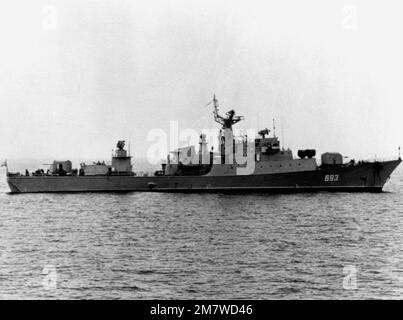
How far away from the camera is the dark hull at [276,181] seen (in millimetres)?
42281

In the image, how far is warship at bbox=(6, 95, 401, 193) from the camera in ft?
138

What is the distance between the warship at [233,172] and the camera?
4219 cm

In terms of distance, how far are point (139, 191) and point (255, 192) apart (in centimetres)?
1092

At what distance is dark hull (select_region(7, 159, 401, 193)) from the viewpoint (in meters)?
42.3

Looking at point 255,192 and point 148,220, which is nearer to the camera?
point 148,220

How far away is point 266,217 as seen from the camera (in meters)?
29.5

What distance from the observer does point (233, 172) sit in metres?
43.4

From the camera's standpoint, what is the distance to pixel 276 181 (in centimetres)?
4234

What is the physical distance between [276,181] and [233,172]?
12.4 feet
